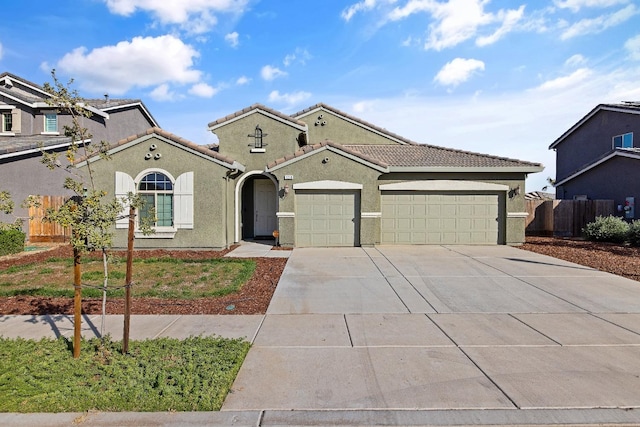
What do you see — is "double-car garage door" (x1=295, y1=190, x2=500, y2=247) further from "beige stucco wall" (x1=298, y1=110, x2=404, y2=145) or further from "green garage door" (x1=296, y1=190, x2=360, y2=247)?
"beige stucco wall" (x1=298, y1=110, x2=404, y2=145)

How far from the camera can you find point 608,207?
1789 centimetres

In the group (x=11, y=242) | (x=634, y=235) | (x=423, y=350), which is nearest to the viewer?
(x=423, y=350)

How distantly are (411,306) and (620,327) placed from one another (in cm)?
313

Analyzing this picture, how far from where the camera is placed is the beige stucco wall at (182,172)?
1270 centimetres

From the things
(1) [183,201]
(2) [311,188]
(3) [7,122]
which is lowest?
(1) [183,201]

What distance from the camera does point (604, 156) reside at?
19078mm

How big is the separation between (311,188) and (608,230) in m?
12.1

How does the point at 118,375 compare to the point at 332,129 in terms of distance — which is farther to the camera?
the point at 332,129

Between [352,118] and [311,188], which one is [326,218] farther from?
[352,118]

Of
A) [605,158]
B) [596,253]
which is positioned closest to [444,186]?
[596,253]

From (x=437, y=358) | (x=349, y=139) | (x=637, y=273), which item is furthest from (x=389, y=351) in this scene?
(x=349, y=139)

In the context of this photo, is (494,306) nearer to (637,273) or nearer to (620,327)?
(620,327)

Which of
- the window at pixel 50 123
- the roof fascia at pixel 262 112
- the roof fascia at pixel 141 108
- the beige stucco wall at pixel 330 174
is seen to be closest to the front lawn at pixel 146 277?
the beige stucco wall at pixel 330 174

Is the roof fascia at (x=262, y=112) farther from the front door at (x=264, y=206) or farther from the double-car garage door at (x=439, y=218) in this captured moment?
the double-car garage door at (x=439, y=218)
